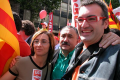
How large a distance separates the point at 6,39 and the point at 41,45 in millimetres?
499

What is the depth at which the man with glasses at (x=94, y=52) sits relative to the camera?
103 cm

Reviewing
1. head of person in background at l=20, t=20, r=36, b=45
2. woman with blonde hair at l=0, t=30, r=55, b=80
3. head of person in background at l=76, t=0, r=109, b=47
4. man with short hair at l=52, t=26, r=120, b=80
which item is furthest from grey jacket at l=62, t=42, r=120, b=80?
head of person in background at l=20, t=20, r=36, b=45

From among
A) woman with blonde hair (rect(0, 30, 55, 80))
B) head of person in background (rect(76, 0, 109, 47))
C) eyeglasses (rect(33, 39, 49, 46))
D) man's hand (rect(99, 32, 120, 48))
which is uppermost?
head of person in background (rect(76, 0, 109, 47))

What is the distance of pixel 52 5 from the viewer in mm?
12820

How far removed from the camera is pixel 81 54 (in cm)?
Result: 137

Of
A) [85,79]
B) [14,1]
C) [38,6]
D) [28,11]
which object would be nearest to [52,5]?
[38,6]

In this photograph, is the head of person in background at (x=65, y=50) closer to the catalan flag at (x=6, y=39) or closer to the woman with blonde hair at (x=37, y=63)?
the woman with blonde hair at (x=37, y=63)

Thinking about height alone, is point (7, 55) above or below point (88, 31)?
below

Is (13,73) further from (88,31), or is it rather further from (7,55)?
(88,31)

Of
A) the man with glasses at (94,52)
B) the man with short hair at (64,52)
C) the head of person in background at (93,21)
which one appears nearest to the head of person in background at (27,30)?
the man with short hair at (64,52)

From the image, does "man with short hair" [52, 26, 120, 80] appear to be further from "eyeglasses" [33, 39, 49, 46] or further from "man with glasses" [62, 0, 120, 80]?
"man with glasses" [62, 0, 120, 80]

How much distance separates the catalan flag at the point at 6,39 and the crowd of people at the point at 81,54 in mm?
Answer: 86

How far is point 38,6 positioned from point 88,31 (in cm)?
1165

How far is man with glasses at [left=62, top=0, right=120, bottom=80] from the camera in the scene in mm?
1032
